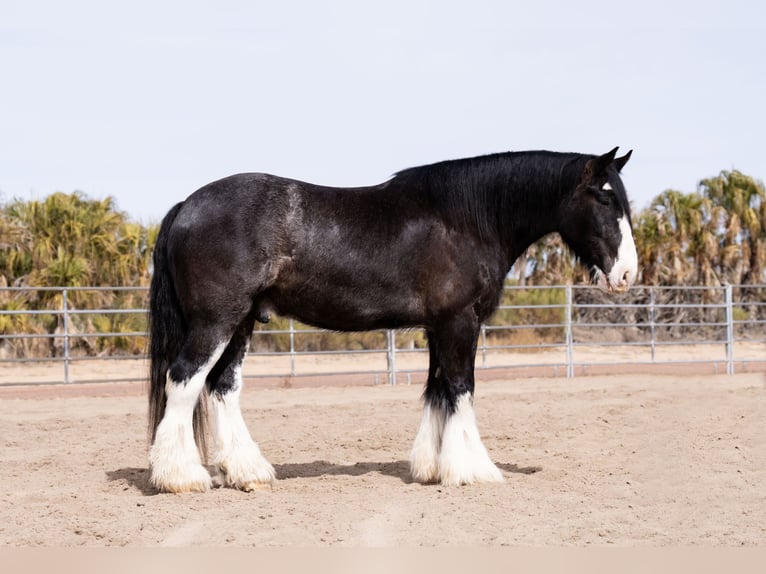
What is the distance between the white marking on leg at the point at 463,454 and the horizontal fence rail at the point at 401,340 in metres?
7.88

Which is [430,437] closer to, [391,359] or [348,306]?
[348,306]

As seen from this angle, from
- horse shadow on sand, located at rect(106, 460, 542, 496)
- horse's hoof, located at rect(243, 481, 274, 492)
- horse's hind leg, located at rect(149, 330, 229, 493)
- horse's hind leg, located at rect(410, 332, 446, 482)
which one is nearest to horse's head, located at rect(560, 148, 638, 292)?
horse's hind leg, located at rect(410, 332, 446, 482)

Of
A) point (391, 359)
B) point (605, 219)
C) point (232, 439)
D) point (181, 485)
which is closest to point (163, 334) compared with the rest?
point (232, 439)

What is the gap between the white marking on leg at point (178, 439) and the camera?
5.41 meters

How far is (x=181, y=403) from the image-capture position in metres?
5.41

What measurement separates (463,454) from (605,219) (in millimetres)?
1690

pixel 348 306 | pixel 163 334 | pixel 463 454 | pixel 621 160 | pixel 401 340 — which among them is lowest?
pixel 463 454

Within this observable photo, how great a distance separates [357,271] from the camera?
5594mm

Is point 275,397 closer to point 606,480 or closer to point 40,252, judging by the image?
point 606,480

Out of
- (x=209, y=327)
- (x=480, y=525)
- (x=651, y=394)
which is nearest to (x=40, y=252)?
(x=651, y=394)

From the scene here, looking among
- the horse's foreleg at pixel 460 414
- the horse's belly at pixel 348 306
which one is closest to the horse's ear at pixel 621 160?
the horse's foreleg at pixel 460 414

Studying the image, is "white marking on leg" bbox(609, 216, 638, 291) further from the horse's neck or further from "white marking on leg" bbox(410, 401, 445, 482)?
"white marking on leg" bbox(410, 401, 445, 482)

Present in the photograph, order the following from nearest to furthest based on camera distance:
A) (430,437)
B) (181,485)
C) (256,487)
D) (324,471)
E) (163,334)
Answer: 1. (181,485)
2. (256,487)
3. (163,334)
4. (430,437)
5. (324,471)

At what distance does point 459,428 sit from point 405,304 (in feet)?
2.70
